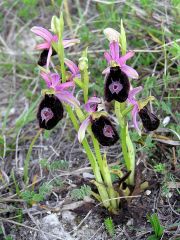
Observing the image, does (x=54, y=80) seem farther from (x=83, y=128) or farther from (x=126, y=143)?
(x=126, y=143)

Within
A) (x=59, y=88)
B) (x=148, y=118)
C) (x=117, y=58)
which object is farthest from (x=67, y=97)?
(x=148, y=118)

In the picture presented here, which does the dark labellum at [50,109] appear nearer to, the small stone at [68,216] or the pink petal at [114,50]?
the pink petal at [114,50]

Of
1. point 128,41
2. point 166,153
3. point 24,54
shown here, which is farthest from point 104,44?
point 166,153

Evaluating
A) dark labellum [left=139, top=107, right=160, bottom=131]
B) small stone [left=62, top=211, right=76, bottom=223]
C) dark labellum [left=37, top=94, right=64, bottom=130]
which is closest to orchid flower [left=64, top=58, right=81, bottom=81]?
dark labellum [left=37, top=94, right=64, bottom=130]

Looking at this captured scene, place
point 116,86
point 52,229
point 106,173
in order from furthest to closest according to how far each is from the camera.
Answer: point 52,229, point 106,173, point 116,86

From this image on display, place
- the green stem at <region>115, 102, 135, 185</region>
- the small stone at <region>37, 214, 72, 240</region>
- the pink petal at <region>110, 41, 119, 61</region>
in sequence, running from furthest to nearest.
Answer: the small stone at <region>37, 214, 72, 240</region>
the green stem at <region>115, 102, 135, 185</region>
the pink petal at <region>110, 41, 119, 61</region>

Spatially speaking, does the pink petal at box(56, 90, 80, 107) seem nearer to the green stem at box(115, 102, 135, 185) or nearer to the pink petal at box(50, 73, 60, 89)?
the pink petal at box(50, 73, 60, 89)
